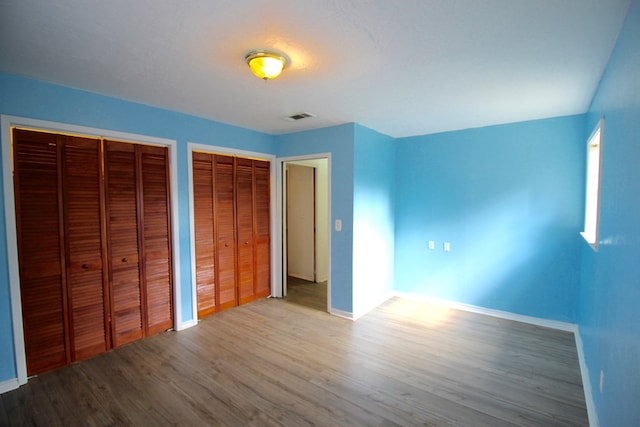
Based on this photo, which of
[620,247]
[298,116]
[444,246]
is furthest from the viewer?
[444,246]

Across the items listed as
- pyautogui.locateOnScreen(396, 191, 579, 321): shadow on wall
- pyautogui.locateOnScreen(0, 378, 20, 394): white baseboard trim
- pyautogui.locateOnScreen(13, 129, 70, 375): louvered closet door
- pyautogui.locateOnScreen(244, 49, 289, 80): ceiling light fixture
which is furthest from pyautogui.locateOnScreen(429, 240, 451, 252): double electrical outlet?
pyautogui.locateOnScreen(0, 378, 20, 394): white baseboard trim

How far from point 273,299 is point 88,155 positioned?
2.93 metres

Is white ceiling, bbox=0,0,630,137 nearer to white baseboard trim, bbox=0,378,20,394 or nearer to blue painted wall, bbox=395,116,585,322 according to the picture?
blue painted wall, bbox=395,116,585,322

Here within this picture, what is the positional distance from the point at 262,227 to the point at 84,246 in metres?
2.14

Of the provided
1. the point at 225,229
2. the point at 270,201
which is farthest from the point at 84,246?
the point at 270,201

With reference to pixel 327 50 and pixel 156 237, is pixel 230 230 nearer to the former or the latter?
pixel 156 237

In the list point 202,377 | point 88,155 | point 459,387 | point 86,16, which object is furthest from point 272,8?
point 459,387

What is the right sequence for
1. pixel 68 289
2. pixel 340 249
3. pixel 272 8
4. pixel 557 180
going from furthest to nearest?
pixel 340 249 < pixel 557 180 < pixel 68 289 < pixel 272 8

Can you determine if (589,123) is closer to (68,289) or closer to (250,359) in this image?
(250,359)

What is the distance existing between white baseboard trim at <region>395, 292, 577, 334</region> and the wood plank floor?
14cm

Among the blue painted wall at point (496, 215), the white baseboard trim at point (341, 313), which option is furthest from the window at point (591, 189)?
the white baseboard trim at point (341, 313)

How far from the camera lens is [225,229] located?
12.8ft

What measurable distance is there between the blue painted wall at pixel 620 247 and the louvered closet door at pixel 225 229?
12.0 ft

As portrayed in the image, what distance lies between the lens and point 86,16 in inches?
61.3
